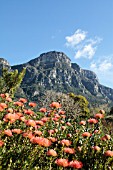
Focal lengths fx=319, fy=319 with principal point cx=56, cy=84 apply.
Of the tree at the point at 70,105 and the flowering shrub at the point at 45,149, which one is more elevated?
the tree at the point at 70,105

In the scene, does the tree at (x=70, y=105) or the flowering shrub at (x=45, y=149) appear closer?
the flowering shrub at (x=45, y=149)

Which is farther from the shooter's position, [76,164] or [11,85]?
[11,85]

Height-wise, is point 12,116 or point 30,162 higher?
point 12,116

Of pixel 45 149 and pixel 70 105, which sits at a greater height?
pixel 70 105

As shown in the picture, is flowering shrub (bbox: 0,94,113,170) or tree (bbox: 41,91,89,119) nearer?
flowering shrub (bbox: 0,94,113,170)

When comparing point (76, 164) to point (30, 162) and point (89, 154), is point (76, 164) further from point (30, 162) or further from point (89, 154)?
point (89, 154)

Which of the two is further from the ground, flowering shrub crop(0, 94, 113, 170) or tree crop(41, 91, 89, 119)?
tree crop(41, 91, 89, 119)

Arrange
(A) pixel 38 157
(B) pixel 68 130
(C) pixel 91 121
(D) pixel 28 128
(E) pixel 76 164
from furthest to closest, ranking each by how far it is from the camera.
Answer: (B) pixel 68 130
(C) pixel 91 121
(D) pixel 28 128
(A) pixel 38 157
(E) pixel 76 164

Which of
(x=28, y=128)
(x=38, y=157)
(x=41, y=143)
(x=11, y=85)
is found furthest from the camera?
(x=11, y=85)

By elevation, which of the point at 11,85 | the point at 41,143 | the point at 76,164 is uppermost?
the point at 11,85

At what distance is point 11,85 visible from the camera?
41.0 m

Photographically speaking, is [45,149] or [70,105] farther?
[70,105]

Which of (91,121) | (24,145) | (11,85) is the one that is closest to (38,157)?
(24,145)

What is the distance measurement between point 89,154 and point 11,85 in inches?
1416
